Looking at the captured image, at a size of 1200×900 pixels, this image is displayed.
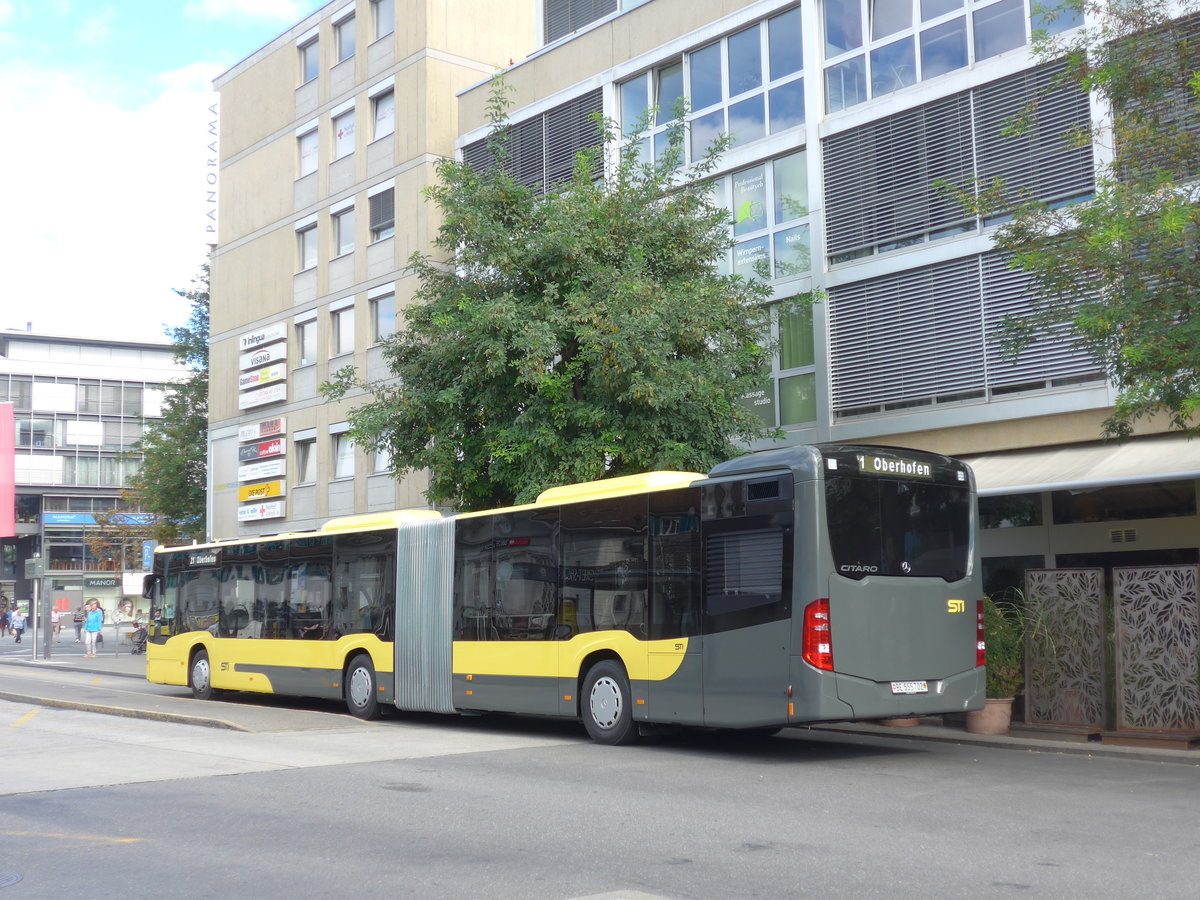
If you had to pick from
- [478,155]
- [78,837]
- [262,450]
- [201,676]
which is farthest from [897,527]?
[262,450]

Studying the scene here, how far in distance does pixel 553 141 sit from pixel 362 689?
13480mm

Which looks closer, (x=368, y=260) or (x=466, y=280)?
(x=466, y=280)

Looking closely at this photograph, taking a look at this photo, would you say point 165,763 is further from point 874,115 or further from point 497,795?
point 874,115

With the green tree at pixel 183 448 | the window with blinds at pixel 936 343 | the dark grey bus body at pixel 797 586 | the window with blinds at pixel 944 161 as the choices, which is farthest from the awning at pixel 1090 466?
the green tree at pixel 183 448

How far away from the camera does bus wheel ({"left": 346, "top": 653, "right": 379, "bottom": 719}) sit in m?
18.4

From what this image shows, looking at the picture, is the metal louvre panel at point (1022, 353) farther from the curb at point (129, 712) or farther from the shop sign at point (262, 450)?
the shop sign at point (262, 450)

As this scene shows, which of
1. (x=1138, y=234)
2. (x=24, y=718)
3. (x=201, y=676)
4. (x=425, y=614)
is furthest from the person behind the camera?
(x=201, y=676)

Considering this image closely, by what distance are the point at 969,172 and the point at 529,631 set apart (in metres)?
9.97

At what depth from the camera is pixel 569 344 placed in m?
19.0

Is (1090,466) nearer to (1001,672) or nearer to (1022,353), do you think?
(1022,353)

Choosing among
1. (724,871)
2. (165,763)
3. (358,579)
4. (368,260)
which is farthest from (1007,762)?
(368,260)

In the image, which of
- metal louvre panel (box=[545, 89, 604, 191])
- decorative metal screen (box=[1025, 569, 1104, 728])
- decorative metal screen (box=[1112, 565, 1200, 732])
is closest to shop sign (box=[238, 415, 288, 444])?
metal louvre panel (box=[545, 89, 604, 191])

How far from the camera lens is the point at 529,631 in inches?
622

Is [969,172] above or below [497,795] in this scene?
above
